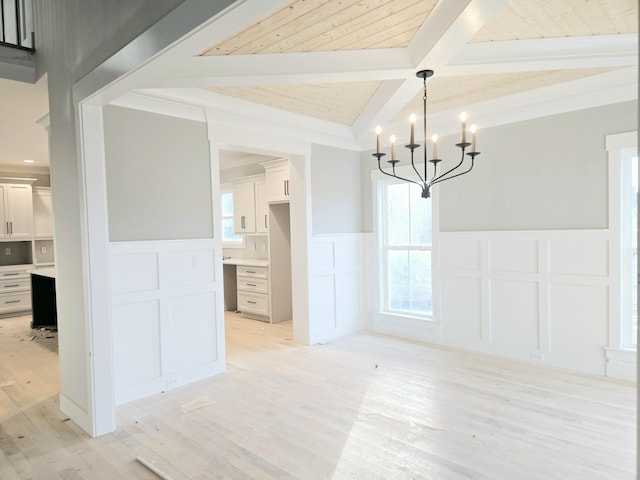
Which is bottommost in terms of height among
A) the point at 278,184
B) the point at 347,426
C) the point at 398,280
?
the point at 347,426

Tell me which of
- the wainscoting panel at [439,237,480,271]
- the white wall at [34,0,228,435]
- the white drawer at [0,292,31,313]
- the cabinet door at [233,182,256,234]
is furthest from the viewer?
the white drawer at [0,292,31,313]

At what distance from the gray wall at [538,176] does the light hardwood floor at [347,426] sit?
1501mm

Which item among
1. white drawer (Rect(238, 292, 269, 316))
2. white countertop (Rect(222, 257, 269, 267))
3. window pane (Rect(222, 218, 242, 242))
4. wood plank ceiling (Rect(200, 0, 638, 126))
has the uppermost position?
wood plank ceiling (Rect(200, 0, 638, 126))

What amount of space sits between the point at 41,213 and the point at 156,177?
5.73 m

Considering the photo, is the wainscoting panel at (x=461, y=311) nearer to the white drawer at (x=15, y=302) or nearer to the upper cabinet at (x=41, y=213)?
the white drawer at (x=15, y=302)

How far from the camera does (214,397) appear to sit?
138 inches

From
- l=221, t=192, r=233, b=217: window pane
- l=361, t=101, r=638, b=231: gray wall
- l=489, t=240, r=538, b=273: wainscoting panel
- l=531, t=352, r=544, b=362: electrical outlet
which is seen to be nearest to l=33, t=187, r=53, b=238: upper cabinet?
l=221, t=192, r=233, b=217: window pane

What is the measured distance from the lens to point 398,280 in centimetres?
550

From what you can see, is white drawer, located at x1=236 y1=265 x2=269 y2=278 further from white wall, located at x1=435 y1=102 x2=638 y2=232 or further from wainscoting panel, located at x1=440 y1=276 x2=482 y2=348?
white wall, located at x1=435 y1=102 x2=638 y2=232

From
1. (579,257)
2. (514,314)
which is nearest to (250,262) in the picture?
(514,314)

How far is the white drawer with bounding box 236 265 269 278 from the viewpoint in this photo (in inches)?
249

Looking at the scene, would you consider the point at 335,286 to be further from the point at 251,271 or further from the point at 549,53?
the point at 549,53

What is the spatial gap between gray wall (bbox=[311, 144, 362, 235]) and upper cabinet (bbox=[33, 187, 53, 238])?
18.7 ft

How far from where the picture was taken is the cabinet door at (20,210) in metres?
7.32
